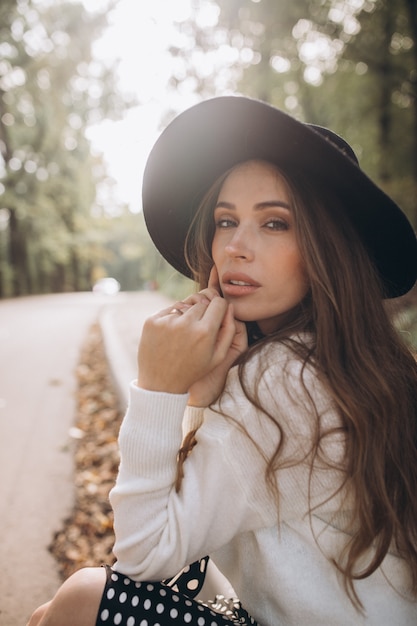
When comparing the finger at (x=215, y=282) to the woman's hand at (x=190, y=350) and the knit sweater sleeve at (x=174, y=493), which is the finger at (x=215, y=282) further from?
the knit sweater sleeve at (x=174, y=493)

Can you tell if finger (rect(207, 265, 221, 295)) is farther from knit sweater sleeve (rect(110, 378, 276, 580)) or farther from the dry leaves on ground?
the dry leaves on ground

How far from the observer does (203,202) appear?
6.16ft

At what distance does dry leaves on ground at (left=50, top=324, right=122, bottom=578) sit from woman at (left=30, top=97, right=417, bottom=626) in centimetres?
110

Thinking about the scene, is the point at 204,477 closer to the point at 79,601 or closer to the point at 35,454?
the point at 79,601

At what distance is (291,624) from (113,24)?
28.6 ft

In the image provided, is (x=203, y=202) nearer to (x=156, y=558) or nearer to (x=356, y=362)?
(x=356, y=362)

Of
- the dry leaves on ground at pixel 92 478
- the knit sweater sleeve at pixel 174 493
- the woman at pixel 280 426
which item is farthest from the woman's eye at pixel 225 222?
the dry leaves on ground at pixel 92 478

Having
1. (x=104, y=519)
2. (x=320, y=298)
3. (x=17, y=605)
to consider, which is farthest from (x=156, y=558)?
(x=104, y=519)

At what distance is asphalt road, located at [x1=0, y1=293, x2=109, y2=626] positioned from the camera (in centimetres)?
239

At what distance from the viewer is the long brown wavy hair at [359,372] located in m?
1.29

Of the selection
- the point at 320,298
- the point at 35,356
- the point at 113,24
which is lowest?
the point at 35,356

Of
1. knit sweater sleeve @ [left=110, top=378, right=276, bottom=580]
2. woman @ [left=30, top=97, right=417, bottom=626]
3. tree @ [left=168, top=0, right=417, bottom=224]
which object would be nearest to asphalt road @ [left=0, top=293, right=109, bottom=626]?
woman @ [left=30, top=97, right=417, bottom=626]

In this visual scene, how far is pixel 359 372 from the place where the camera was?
1.38 m

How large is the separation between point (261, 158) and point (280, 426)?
3.00 ft
